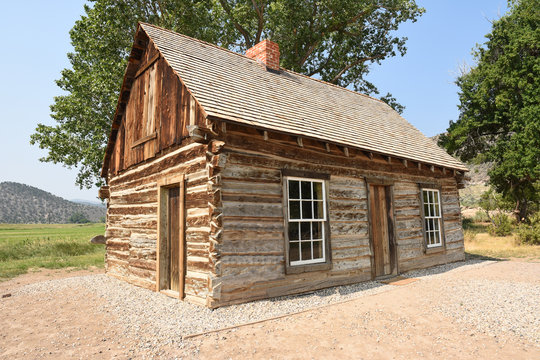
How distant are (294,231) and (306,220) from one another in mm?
380

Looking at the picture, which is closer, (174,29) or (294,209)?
(294,209)

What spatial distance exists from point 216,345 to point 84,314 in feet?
11.3

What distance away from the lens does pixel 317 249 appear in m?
7.70

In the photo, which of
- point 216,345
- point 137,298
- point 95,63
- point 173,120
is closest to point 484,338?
point 216,345

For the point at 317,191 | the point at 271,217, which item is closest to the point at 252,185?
the point at 271,217

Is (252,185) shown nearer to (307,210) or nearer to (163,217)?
(307,210)

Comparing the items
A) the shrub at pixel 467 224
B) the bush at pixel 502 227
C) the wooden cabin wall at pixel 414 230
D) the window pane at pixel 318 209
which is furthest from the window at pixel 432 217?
the shrub at pixel 467 224

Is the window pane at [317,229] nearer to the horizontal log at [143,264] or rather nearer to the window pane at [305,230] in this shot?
the window pane at [305,230]

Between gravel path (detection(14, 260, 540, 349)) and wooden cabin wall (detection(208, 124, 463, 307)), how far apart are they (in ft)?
1.13

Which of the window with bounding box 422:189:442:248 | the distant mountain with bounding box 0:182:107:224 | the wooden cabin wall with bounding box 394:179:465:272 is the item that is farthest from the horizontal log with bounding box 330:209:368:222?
the distant mountain with bounding box 0:182:107:224

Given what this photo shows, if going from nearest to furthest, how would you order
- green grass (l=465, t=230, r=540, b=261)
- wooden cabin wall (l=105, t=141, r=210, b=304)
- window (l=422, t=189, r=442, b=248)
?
wooden cabin wall (l=105, t=141, r=210, b=304) < window (l=422, t=189, r=442, b=248) < green grass (l=465, t=230, r=540, b=261)

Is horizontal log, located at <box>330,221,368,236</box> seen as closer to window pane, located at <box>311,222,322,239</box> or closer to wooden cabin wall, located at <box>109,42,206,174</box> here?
window pane, located at <box>311,222,322,239</box>

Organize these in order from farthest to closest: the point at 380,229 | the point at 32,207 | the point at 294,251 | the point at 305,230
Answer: the point at 32,207 < the point at 380,229 < the point at 305,230 < the point at 294,251

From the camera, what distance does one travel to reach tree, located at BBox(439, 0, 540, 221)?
18594 millimetres
